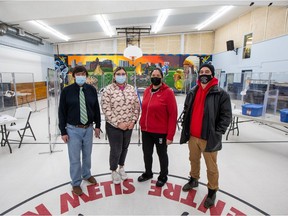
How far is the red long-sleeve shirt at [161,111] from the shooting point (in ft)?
7.45

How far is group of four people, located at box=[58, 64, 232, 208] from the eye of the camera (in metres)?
2.05

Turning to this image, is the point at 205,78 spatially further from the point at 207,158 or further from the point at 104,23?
the point at 104,23

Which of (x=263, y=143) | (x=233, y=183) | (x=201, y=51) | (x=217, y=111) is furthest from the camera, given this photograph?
(x=201, y=51)

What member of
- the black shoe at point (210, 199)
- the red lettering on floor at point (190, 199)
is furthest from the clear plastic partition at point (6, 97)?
the black shoe at point (210, 199)

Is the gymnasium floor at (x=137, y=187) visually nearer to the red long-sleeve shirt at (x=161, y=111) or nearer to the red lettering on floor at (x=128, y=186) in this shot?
the red lettering on floor at (x=128, y=186)

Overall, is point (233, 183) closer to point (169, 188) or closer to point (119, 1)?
point (169, 188)

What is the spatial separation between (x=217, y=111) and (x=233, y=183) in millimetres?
1333

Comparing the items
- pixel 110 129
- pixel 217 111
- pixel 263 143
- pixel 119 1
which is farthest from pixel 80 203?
pixel 119 1

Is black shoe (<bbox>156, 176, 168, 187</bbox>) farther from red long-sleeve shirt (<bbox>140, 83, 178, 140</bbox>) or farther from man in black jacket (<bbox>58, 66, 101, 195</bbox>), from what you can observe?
Answer: man in black jacket (<bbox>58, 66, 101, 195</bbox>)

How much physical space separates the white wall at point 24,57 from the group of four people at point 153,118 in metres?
8.45

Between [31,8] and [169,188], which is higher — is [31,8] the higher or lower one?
the higher one

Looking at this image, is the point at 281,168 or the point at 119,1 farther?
the point at 119,1

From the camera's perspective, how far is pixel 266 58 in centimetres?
841

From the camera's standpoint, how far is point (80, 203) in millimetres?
2246
